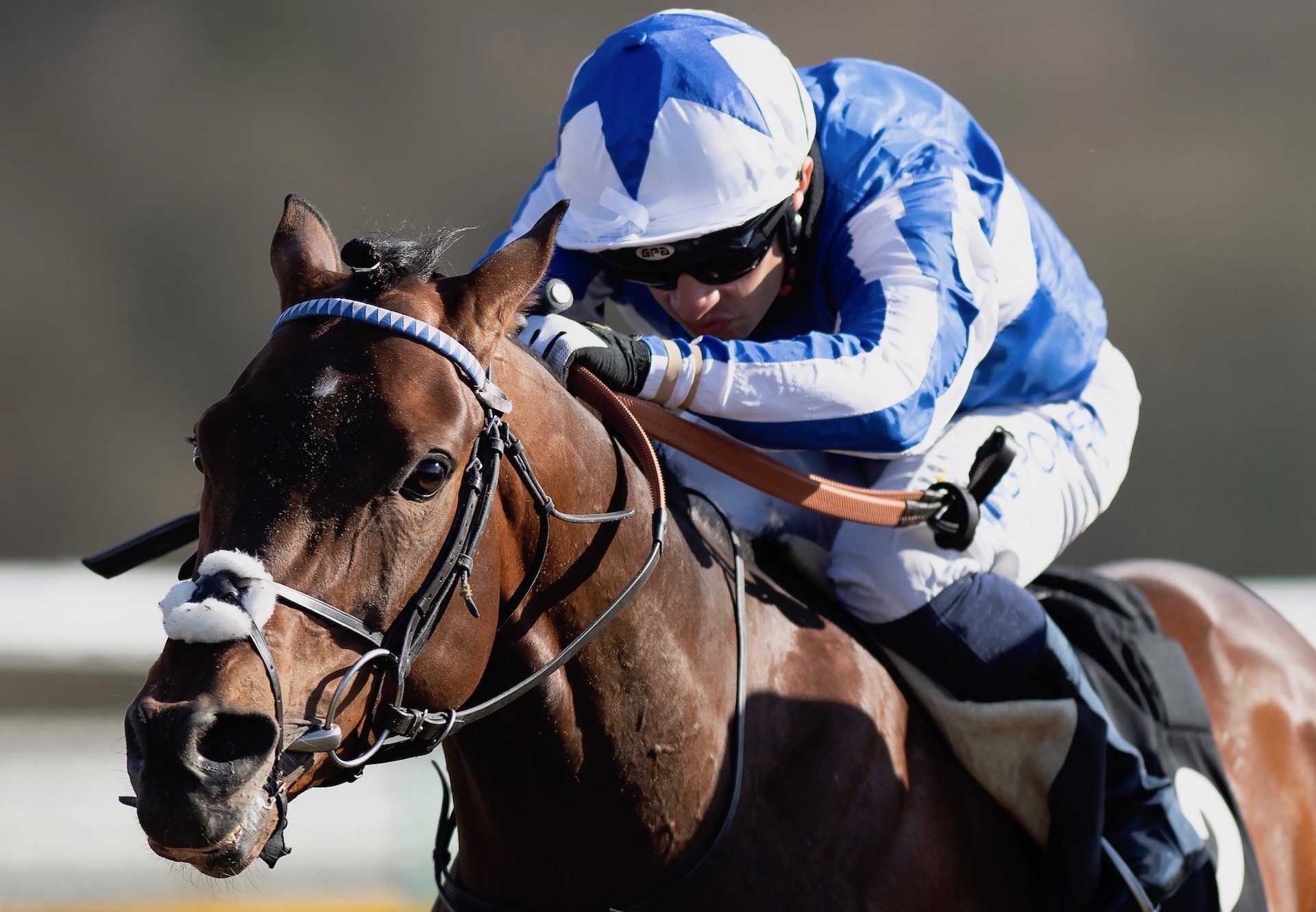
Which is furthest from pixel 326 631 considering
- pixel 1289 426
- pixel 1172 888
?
pixel 1289 426

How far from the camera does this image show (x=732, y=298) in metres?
2.40

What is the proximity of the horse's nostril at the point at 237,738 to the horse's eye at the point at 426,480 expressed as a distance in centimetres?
28

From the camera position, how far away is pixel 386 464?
4.87 ft

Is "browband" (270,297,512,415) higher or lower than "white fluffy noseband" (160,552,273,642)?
higher

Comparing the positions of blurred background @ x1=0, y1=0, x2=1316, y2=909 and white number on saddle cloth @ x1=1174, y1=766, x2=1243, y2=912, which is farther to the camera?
blurred background @ x1=0, y1=0, x2=1316, y2=909

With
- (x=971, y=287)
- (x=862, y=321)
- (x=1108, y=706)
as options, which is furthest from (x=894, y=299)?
(x=1108, y=706)

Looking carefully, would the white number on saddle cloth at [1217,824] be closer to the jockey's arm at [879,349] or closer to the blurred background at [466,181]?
the jockey's arm at [879,349]

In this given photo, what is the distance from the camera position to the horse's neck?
68.2 inches

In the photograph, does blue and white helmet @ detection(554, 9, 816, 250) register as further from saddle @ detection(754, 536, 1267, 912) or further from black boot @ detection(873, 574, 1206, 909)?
black boot @ detection(873, 574, 1206, 909)

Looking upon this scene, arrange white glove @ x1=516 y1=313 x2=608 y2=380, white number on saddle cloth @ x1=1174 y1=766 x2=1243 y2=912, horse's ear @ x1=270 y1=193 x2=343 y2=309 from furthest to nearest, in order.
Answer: white number on saddle cloth @ x1=1174 y1=766 x2=1243 y2=912 → white glove @ x1=516 y1=313 x2=608 y2=380 → horse's ear @ x1=270 y1=193 x2=343 y2=309

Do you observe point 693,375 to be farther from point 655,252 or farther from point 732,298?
point 732,298

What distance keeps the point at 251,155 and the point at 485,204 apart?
1.43 metres

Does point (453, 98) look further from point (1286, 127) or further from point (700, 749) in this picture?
point (700, 749)

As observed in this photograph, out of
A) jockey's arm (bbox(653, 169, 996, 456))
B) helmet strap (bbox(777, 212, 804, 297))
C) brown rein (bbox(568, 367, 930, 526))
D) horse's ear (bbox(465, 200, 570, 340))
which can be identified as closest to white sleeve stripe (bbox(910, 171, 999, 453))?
jockey's arm (bbox(653, 169, 996, 456))
